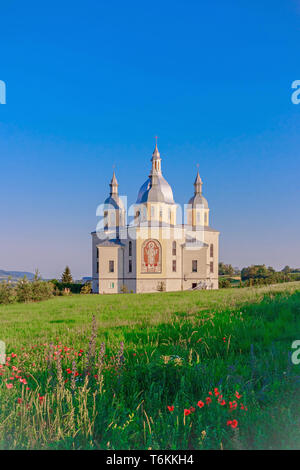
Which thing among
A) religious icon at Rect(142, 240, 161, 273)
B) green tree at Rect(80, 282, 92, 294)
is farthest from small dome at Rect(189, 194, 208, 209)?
green tree at Rect(80, 282, 92, 294)

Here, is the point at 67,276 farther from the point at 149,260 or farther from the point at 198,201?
the point at 198,201

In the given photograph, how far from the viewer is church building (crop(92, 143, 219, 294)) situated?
125ft

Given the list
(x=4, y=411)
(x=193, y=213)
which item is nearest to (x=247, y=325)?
(x=4, y=411)

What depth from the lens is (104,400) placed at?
3783 millimetres

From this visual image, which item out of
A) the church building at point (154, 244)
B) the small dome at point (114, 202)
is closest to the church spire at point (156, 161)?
the church building at point (154, 244)

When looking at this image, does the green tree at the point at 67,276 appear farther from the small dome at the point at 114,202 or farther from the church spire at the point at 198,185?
the church spire at the point at 198,185

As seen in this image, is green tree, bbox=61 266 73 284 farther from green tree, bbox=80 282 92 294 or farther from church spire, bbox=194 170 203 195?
church spire, bbox=194 170 203 195

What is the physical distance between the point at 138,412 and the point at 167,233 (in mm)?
35022

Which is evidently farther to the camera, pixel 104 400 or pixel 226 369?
pixel 226 369

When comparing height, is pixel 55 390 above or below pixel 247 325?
below

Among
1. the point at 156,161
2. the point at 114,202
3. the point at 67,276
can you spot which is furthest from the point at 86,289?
the point at 156,161
